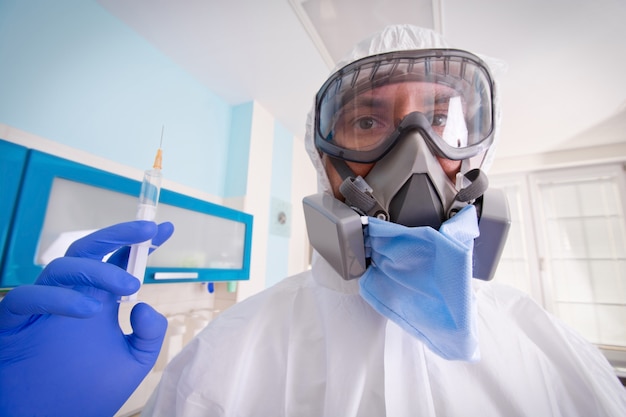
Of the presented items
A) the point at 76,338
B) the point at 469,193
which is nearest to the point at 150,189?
the point at 76,338

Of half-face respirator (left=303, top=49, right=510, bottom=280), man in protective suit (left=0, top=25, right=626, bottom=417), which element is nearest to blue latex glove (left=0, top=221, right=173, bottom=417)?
man in protective suit (left=0, top=25, right=626, bottom=417)

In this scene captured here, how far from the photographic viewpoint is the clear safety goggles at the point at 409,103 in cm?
67

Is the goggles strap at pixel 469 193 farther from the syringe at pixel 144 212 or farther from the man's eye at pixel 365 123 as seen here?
the syringe at pixel 144 212

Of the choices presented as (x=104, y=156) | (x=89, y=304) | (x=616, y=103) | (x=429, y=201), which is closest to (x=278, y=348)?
(x=89, y=304)

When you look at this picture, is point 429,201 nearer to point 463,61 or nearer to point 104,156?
point 463,61

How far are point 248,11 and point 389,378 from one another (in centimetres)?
155

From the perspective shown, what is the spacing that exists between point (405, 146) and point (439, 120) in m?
0.15

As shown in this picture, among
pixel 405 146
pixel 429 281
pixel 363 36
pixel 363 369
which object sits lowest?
pixel 363 369

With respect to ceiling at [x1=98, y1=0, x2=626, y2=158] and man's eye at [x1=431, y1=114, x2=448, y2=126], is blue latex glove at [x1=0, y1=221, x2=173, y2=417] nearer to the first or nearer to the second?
man's eye at [x1=431, y1=114, x2=448, y2=126]

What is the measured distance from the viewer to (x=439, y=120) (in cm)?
67

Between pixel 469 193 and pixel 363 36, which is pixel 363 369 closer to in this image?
pixel 469 193

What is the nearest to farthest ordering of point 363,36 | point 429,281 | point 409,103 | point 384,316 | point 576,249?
point 429,281 < point 384,316 < point 409,103 < point 363,36 < point 576,249

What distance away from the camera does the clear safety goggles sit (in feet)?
2.18

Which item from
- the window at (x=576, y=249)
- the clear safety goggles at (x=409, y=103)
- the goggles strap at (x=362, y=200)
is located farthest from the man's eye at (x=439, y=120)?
the window at (x=576, y=249)
